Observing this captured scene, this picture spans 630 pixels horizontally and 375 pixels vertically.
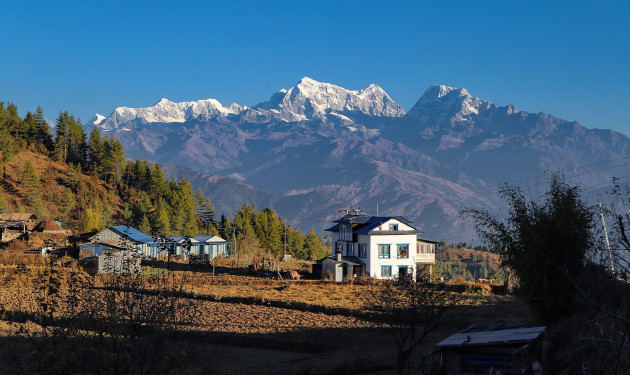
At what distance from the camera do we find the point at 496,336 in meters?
Answer: 16.6

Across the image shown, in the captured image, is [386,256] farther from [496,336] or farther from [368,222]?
[496,336]

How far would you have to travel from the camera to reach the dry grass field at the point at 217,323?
9.45 metres

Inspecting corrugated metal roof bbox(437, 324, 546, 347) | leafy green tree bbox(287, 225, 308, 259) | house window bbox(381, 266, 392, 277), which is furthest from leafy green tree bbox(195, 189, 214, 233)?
corrugated metal roof bbox(437, 324, 546, 347)

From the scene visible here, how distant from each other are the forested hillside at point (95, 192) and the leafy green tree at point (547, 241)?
74599 mm

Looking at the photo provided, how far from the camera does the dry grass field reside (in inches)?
372

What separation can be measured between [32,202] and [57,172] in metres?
22.5

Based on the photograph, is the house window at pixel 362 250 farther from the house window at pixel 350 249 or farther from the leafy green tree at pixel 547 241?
the leafy green tree at pixel 547 241

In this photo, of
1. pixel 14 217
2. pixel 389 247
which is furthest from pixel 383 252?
pixel 14 217

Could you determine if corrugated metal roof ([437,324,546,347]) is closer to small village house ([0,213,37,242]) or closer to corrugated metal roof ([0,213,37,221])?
small village house ([0,213,37,242])

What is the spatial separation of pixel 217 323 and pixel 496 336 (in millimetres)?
20671

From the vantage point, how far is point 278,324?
1340 inches

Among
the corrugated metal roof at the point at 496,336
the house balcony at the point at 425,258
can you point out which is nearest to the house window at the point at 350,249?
the house balcony at the point at 425,258

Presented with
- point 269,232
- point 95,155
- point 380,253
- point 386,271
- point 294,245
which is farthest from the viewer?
point 95,155

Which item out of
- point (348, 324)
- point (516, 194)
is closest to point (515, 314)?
point (348, 324)
